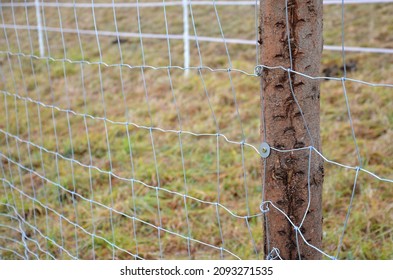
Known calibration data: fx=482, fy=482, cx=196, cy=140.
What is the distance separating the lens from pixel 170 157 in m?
3.07

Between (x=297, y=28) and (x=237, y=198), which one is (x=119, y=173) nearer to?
(x=237, y=198)

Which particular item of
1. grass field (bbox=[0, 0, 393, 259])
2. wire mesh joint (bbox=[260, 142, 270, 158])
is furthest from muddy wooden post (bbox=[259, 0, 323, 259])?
grass field (bbox=[0, 0, 393, 259])

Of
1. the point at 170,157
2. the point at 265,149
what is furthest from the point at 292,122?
the point at 170,157

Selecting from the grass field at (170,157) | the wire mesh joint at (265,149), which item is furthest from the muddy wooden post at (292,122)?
the grass field at (170,157)

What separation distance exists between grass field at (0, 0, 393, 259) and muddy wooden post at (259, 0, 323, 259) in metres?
0.12

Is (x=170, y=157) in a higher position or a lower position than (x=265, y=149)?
lower

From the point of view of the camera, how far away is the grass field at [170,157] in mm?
2166

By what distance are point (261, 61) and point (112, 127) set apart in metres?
2.56

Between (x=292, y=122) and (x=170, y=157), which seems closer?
(x=292, y=122)

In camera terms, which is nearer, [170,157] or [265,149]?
Result: [265,149]

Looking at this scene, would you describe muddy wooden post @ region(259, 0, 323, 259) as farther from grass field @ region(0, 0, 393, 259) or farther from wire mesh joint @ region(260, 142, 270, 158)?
grass field @ region(0, 0, 393, 259)

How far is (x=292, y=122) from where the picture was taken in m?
1.10

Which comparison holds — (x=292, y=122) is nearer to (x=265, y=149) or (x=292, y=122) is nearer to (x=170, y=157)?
(x=265, y=149)

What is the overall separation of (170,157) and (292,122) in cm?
201
